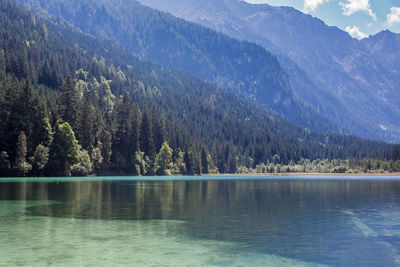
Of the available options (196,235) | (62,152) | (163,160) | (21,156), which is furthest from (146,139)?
(196,235)

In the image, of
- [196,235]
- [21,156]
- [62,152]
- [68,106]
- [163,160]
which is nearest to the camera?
[196,235]

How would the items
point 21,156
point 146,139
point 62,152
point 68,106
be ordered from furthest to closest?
point 146,139 < point 68,106 < point 62,152 < point 21,156

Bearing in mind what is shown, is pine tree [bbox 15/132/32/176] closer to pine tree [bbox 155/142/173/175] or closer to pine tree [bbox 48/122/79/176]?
pine tree [bbox 48/122/79/176]

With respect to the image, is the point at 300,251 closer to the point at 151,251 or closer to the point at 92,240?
the point at 151,251

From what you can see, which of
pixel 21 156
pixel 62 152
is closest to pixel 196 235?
pixel 21 156

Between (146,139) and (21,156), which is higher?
(146,139)

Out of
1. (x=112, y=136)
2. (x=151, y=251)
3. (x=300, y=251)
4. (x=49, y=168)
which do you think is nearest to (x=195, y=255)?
(x=151, y=251)

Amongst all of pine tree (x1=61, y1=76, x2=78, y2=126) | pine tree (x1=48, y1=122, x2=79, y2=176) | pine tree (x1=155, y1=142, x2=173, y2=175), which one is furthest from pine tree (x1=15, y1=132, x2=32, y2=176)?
pine tree (x1=155, y1=142, x2=173, y2=175)

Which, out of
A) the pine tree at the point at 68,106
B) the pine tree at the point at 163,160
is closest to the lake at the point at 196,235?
the pine tree at the point at 68,106

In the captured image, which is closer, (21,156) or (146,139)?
(21,156)

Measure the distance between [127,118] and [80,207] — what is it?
142 metres

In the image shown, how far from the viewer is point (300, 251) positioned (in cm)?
2822

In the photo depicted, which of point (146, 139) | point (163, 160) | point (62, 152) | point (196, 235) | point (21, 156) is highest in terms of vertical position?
point (146, 139)

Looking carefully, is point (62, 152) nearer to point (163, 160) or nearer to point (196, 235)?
point (163, 160)
